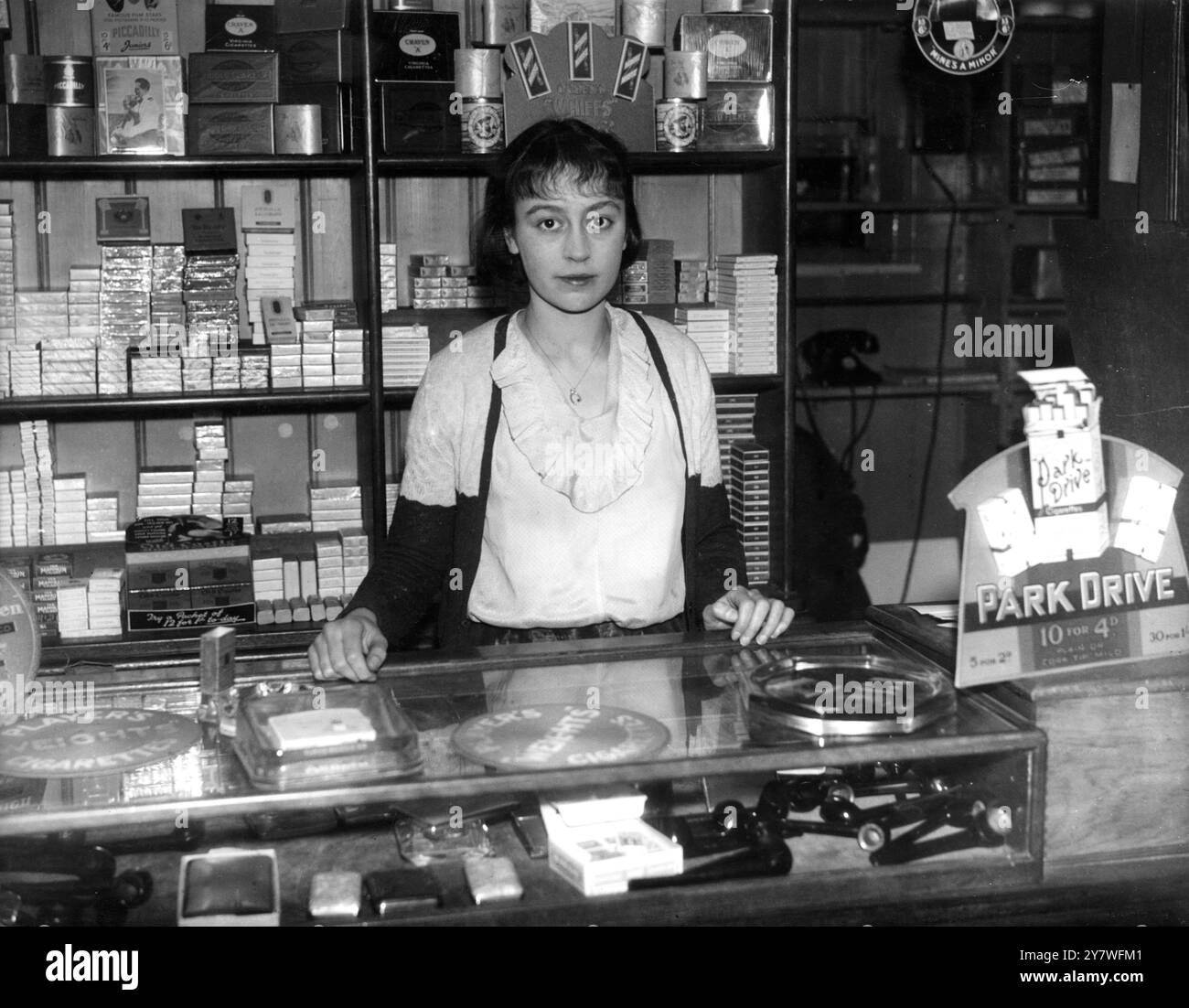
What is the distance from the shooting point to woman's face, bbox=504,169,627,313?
2.35 m

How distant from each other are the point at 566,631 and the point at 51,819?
1139 mm

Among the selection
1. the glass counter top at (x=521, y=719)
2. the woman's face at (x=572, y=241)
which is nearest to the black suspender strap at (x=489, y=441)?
the woman's face at (x=572, y=241)

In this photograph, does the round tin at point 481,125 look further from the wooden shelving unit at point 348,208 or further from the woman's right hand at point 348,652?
the woman's right hand at point 348,652

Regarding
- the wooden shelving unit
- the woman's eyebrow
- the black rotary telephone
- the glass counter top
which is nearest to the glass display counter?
the glass counter top

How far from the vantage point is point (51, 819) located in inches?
54.1

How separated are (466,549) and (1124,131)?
1.28m

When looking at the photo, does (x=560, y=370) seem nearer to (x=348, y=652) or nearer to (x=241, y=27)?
(x=348, y=652)

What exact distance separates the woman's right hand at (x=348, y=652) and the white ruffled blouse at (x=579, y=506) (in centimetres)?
48

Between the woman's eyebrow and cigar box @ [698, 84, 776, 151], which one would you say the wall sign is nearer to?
cigar box @ [698, 84, 776, 151]

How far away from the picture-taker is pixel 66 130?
3627 mm

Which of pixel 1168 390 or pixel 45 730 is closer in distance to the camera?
pixel 45 730

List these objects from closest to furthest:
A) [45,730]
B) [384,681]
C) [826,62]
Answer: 1. [45,730]
2. [384,681]
3. [826,62]
